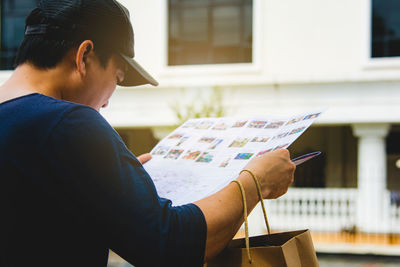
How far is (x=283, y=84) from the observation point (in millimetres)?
9766

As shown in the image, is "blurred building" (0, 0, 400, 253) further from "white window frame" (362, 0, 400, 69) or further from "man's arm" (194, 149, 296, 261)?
"man's arm" (194, 149, 296, 261)

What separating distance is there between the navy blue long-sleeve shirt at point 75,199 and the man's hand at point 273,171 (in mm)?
221

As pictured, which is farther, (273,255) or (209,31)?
(209,31)

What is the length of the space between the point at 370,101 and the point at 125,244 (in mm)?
9448

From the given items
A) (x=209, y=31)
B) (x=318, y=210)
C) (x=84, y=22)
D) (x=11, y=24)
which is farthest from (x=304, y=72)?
(x=84, y=22)

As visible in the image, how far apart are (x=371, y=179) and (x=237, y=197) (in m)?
9.16

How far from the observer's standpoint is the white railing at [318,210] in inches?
370

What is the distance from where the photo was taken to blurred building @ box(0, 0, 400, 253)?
30.8 ft

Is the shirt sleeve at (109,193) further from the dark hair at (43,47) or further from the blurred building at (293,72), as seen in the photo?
the blurred building at (293,72)

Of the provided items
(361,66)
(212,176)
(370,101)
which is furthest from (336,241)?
(212,176)

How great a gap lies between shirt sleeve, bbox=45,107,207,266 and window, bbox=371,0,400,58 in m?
9.68

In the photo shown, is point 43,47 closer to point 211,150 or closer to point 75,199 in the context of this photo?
point 75,199

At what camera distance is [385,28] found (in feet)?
31.7

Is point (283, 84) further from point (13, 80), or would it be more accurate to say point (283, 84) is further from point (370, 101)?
point (13, 80)
